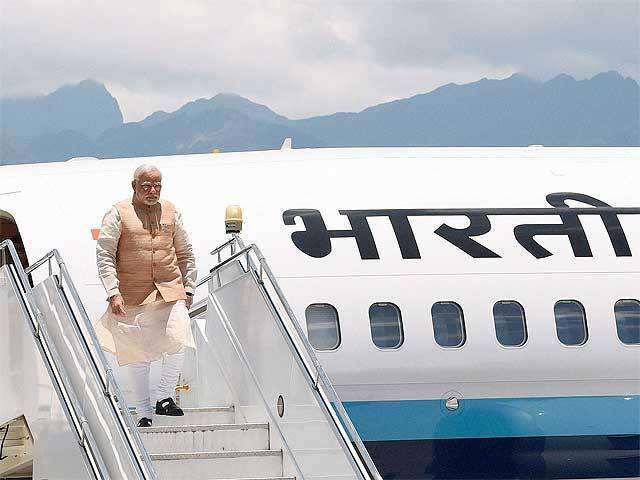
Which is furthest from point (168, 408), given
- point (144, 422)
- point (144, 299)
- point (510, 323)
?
point (510, 323)

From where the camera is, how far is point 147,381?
9.12 m

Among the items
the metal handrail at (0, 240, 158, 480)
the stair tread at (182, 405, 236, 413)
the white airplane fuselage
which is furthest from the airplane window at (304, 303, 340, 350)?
the metal handrail at (0, 240, 158, 480)

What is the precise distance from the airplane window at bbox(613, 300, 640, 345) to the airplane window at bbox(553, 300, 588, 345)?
37 centimetres

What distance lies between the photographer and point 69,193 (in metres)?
11.9

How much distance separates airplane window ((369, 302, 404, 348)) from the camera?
1141 centimetres

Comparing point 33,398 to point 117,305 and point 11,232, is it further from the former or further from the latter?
point 11,232

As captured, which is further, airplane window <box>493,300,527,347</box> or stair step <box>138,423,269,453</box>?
airplane window <box>493,300,527,347</box>

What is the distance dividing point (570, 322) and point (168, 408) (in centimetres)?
452

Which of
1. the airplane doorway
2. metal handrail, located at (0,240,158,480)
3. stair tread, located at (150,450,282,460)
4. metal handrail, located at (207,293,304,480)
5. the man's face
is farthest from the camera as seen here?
the airplane doorway

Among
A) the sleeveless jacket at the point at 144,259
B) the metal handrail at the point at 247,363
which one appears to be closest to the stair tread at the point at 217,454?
the metal handrail at the point at 247,363

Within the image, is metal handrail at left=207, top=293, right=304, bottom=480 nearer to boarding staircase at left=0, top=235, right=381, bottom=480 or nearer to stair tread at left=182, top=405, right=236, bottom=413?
boarding staircase at left=0, top=235, right=381, bottom=480

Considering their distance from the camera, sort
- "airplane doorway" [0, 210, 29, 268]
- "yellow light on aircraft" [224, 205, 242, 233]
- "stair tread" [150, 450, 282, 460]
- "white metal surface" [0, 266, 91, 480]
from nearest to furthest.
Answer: "white metal surface" [0, 266, 91, 480]
"stair tread" [150, 450, 282, 460]
"yellow light on aircraft" [224, 205, 242, 233]
"airplane doorway" [0, 210, 29, 268]

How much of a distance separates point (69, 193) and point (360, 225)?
9.33 ft

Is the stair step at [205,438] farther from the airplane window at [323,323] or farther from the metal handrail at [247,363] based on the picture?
the airplane window at [323,323]
